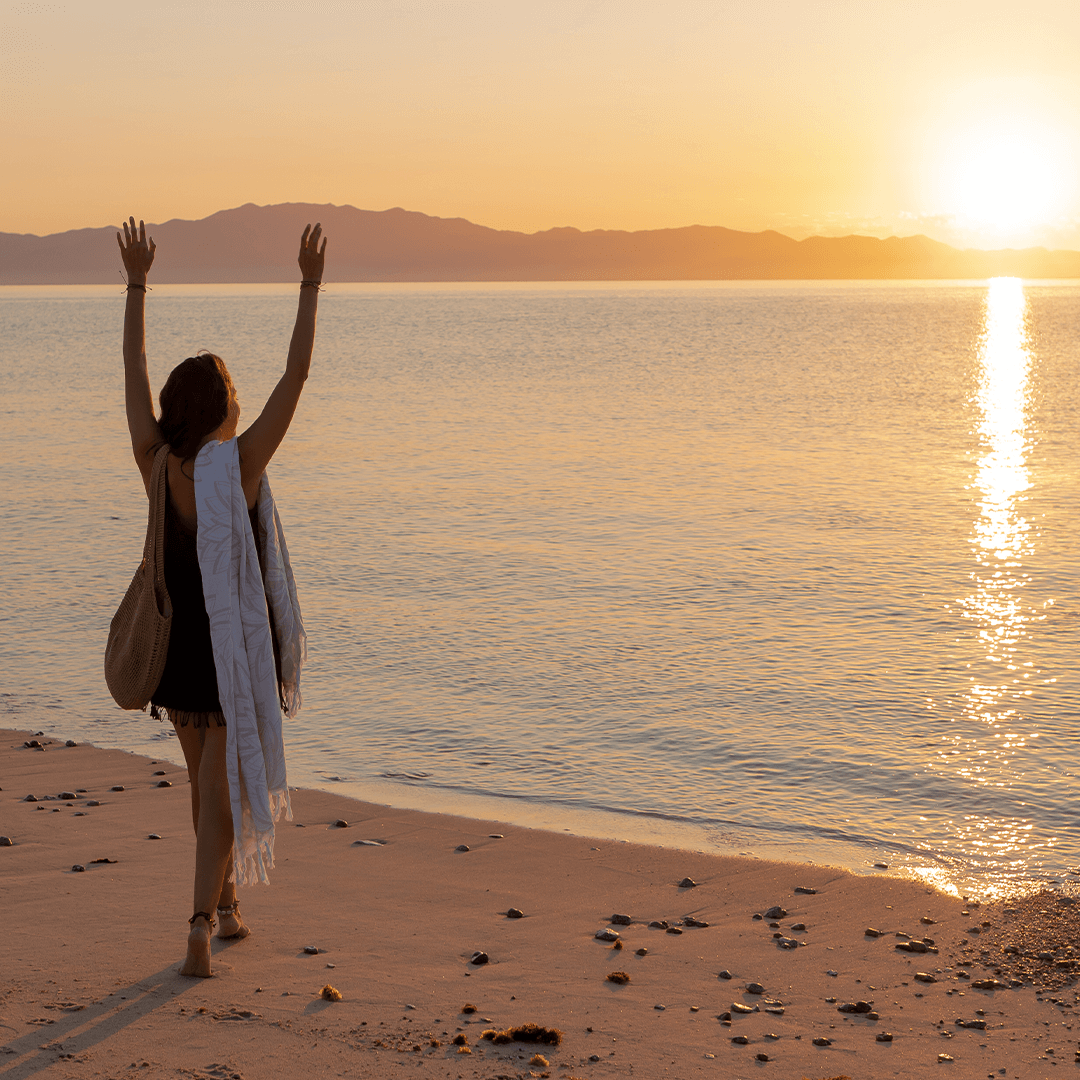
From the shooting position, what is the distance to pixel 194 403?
440cm

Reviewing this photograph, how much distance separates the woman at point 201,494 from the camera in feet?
14.4

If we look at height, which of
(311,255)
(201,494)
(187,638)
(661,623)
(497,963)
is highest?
(311,255)

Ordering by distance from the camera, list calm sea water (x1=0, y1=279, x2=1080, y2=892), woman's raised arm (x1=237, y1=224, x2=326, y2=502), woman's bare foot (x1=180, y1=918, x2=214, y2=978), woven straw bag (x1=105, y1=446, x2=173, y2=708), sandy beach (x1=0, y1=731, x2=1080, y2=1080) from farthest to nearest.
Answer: calm sea water (x1=0, y1=279, x2=1080, y2=892)
woman's bare foot (x1=180, y1=918, x2=214, y2=978)
woven straw bag (x1=105, y1=446, x2=173, y2=708)
woman's raised arm (x1=237, y1=224, x2=326, y2=502)
sandy beach (x1=0, y1=731, x2=1080, y2=1080)

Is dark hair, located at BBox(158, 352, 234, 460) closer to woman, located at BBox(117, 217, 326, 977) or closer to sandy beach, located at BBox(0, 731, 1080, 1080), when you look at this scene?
woman, located at BBox(117, 217, 326, 977)

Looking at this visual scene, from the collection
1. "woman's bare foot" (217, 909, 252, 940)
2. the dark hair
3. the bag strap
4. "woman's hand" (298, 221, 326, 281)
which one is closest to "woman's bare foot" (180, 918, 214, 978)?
"woman's bare foot" (217, 909, 252, 940)

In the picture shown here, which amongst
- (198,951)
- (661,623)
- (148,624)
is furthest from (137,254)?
(661,623)

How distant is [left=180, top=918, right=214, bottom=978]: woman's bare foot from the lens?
179 inches

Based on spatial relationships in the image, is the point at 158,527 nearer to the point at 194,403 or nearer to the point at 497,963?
the point at 194,403

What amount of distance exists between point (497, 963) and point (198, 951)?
1129 millimetres

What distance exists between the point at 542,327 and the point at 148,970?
348ft

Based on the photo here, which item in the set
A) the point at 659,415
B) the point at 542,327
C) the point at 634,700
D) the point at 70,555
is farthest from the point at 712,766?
the point at 542,327

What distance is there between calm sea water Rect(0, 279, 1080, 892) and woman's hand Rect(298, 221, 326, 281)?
3791 mm

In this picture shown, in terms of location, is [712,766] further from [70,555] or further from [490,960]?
[70,555]

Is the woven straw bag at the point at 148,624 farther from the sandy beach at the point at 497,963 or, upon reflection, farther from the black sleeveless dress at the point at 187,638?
the sandy beach at the point at 497,963
